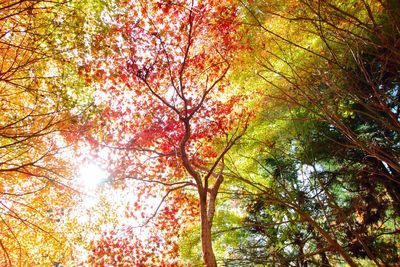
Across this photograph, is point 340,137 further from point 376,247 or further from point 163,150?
point 163,150

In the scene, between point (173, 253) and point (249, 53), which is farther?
point (173, 253)

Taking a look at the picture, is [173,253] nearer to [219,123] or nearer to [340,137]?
[219,123]

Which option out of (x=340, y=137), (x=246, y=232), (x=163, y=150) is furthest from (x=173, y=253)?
(x=340, y=137)

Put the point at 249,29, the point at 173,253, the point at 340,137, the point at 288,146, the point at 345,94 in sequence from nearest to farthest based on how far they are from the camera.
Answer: the point at 345,94 → the point at 249,29 → the point at 173,253 → the point at 340,137 → the point at 288,146

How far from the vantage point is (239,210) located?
33.9 ft

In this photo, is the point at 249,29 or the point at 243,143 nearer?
the point at 249,29

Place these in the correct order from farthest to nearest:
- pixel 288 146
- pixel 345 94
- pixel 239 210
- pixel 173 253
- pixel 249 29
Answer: pixel 239 210
pixel 288 146
pixel 173 253
pixel 249 29
pixel 345 94

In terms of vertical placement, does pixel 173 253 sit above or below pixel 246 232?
below

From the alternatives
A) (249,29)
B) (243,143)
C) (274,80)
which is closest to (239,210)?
(243,143)

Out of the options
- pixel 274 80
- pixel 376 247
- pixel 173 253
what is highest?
pixel 274 80

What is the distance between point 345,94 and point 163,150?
480 cm

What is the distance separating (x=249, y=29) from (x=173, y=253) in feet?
19.6

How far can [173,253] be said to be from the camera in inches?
293

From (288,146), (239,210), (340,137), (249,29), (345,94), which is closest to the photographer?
(345,94)
